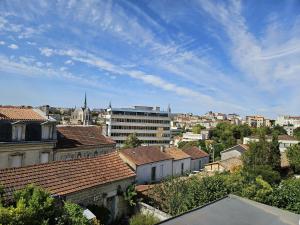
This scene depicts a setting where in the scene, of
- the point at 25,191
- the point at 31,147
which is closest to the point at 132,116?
the point at 31,147

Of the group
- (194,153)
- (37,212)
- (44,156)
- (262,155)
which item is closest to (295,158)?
(262,155)

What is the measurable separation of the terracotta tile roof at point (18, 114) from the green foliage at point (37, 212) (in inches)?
589

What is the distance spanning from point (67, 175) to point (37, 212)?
14.5ft

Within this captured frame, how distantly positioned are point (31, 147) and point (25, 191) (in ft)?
50.5

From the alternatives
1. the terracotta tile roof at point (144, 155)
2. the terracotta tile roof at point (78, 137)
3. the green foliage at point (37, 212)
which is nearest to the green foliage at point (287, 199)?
the green foliage at point (37, 212)

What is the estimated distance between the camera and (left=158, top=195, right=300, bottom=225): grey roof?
712cm

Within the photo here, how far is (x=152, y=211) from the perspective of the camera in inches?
613

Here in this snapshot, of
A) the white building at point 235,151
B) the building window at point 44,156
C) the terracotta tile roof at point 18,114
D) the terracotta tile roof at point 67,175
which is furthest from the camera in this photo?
the white building at point 235,151

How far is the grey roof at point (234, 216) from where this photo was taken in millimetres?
7117

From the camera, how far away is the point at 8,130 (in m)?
24.0

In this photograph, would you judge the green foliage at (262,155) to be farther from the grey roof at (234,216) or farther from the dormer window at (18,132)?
the grey roof at (234,216)

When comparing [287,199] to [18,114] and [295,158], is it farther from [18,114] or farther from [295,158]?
[295,158]

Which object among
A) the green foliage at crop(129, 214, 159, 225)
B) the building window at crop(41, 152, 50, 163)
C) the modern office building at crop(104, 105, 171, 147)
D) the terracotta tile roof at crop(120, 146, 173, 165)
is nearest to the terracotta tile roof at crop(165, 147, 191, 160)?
the terracotta tile roof at crop(120, 146, 173, 165)

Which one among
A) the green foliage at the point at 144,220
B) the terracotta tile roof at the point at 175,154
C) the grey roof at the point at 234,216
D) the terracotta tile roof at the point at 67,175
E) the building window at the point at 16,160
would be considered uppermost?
the grey roof at the point at 234,216
